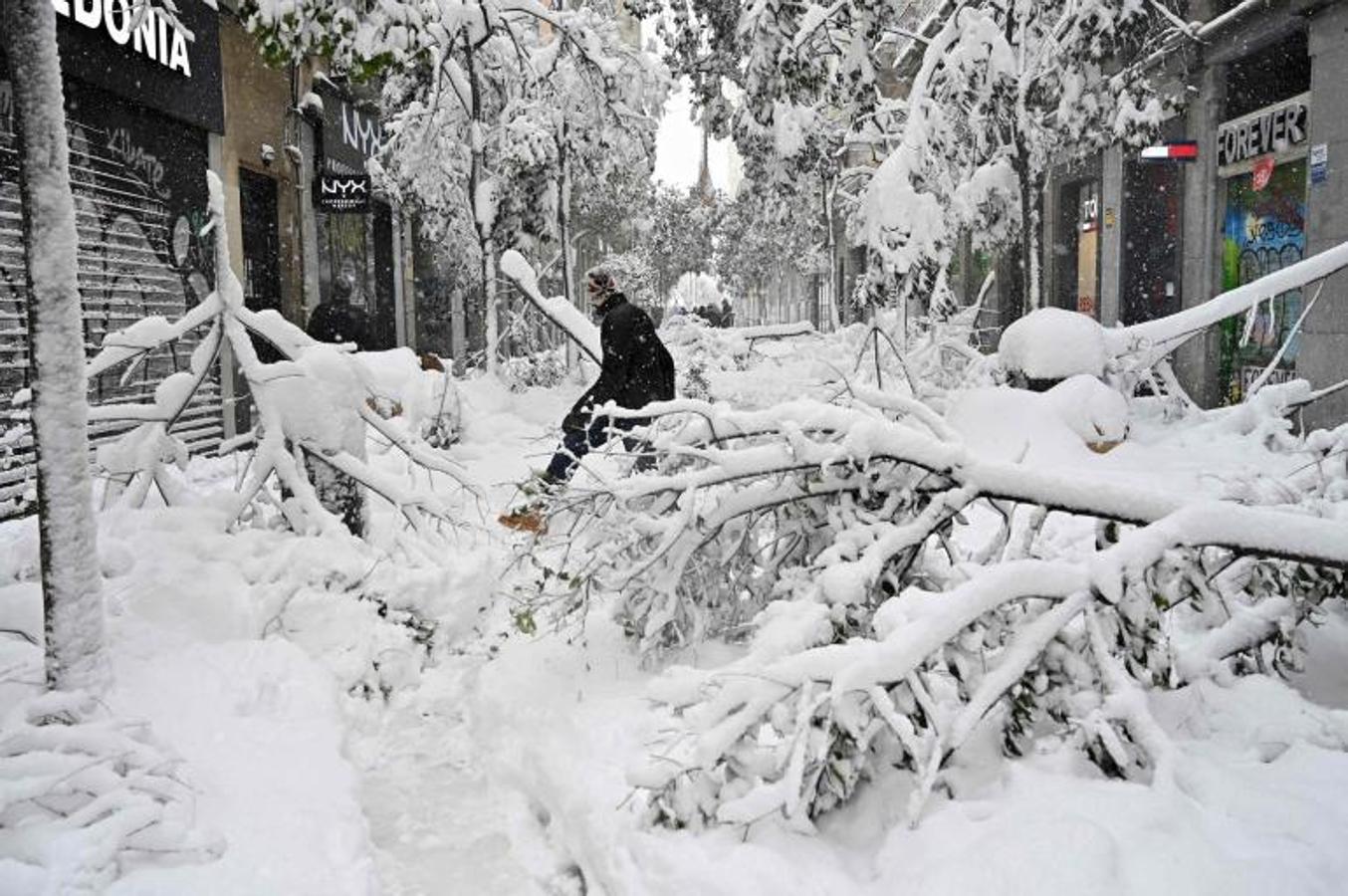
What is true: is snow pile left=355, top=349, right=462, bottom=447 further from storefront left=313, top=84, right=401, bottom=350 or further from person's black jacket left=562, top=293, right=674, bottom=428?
storefront left=313, top=84, right=401, bottom=350

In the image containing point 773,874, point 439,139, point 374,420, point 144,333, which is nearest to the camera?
point 773,874

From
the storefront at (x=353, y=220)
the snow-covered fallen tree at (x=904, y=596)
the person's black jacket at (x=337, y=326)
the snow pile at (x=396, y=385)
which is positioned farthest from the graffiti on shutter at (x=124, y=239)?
the snow-covered fallen tree at (x=904, y=596)

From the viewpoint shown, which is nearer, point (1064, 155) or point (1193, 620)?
point (1193, 620)

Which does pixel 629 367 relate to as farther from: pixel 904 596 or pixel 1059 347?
pixel 904 596

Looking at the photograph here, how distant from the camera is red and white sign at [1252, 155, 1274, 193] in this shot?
11773 millimetres

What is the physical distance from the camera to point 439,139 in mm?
15031

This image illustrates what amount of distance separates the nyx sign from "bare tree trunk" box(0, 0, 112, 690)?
1129 cm

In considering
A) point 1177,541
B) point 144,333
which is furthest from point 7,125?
point 1177,541

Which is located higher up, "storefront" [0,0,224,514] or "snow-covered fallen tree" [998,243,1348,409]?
"storefront" [0,0,224,514]

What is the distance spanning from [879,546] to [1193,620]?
5.45 ft

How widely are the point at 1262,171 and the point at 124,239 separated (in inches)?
467

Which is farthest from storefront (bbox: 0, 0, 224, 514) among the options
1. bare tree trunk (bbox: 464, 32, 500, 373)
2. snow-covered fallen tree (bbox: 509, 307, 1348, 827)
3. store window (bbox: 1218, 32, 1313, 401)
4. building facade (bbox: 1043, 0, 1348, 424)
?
store window (bbox: 1218, 32, 1313, 401)

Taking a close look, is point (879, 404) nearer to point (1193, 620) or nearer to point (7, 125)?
point (1193, 620)

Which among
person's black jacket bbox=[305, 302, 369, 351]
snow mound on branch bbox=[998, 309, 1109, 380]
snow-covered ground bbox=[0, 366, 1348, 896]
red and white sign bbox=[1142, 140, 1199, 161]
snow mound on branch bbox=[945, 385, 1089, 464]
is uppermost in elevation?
red and white sign bbox=[1142, 140, 1199, 161]
